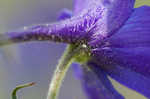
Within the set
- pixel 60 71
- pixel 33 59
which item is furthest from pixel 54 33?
pixel 33 59

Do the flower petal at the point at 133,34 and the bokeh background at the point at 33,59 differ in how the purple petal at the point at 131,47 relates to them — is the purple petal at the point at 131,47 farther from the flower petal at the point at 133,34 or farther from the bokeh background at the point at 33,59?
the bokeh background at the point at 33,59

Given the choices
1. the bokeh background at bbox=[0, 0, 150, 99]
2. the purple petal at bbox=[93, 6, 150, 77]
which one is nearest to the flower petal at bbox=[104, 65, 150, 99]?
the purple petal at bbox=[93, 6, 150, 77]

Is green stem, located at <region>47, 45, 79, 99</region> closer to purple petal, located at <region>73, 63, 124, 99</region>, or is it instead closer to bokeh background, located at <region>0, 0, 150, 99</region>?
purple petal, located at <region>73, 63, 124, 99</region>

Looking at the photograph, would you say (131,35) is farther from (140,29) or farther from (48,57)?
(48,57)

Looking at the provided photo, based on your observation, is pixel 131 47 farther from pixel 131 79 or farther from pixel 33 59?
pixel 33 59

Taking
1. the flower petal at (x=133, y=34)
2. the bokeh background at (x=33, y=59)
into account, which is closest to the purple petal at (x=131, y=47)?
the flower petal at (x=133, y=34)

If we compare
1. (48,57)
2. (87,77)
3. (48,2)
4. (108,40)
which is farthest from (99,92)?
(48,2)
